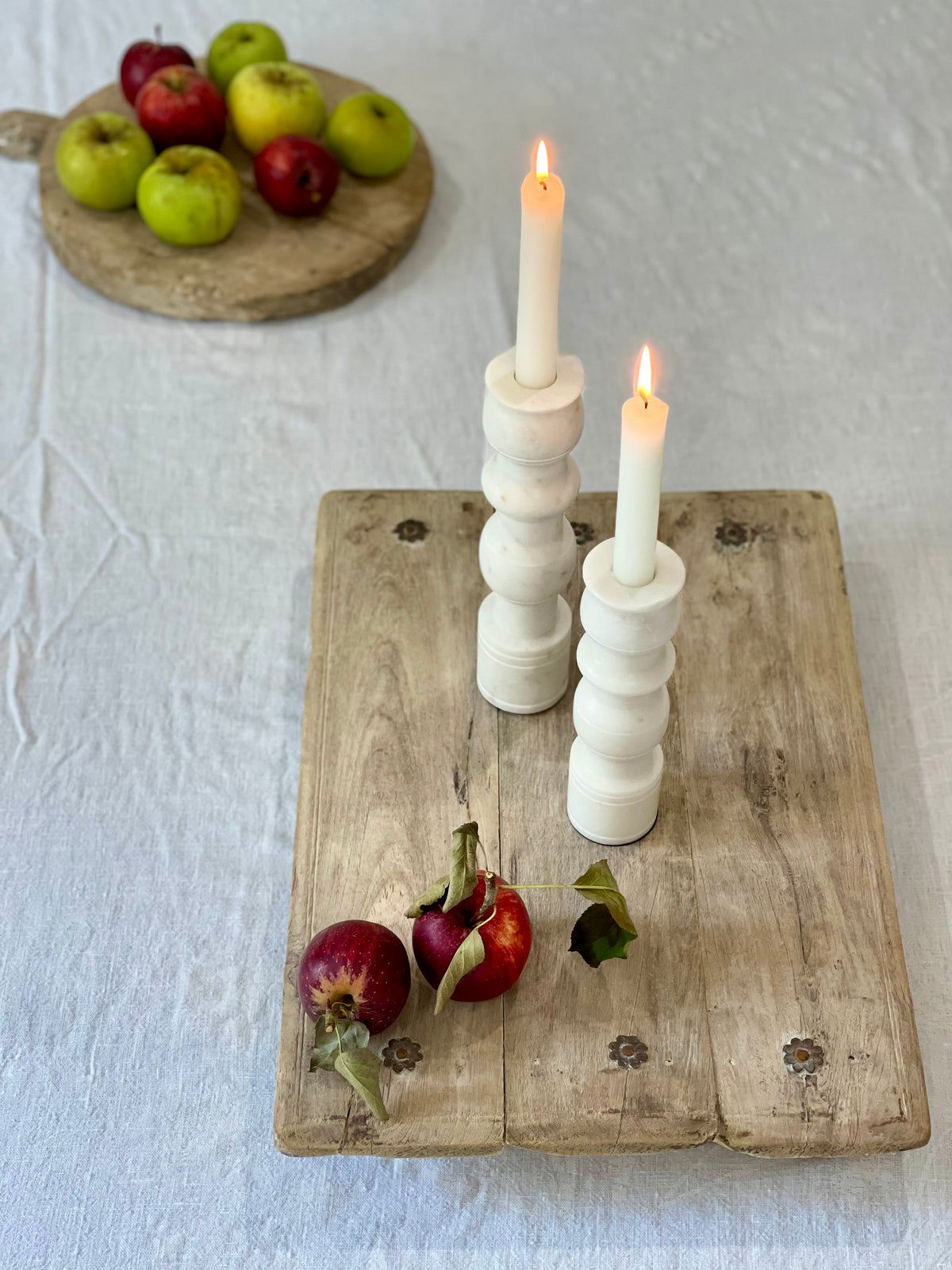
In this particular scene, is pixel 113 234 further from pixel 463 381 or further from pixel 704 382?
pixel 704 382

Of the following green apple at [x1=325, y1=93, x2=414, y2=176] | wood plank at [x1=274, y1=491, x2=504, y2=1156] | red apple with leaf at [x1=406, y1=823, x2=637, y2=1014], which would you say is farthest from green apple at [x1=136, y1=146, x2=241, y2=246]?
red apple with leaf at [x1=406, y1=823, x2=637, y2=1014]

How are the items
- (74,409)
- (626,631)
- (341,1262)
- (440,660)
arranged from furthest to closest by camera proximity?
1. (74,409)
2. (440,660)
3. (341,1262)
4. (626,631)

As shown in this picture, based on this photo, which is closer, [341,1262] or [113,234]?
[341,1262]

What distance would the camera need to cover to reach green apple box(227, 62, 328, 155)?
51.2 inches

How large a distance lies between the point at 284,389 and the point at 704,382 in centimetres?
39

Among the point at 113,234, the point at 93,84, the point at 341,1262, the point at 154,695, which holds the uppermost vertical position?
the point at 93,84

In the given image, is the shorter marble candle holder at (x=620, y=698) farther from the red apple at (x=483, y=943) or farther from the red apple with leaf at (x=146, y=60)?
the red apple with leaf at (x=146, y=60)

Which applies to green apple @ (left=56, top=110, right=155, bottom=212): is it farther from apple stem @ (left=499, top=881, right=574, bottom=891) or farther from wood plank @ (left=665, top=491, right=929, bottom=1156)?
apple stem @ (left=499, top=881, right=574, bottom=891)

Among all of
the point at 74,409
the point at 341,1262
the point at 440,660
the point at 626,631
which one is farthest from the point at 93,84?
the point at 341,1262

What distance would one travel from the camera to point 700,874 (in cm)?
81

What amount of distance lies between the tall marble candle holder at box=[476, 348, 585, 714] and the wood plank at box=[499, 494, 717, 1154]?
0.05 meters

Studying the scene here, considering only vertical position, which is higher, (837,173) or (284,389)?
(837,173)

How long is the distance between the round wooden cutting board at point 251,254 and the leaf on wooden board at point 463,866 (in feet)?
2.30

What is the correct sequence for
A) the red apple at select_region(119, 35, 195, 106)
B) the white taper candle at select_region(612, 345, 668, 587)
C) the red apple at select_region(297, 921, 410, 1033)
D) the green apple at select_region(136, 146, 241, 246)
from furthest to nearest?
the red apple at select_region(119, 35, 195, 106) → the green apple at select_region(136, 146, 241, 246) → the red apple at select_region(297, 921, 410, 1033) → the white taper candle at select_region(612, 345, 668, 587)
